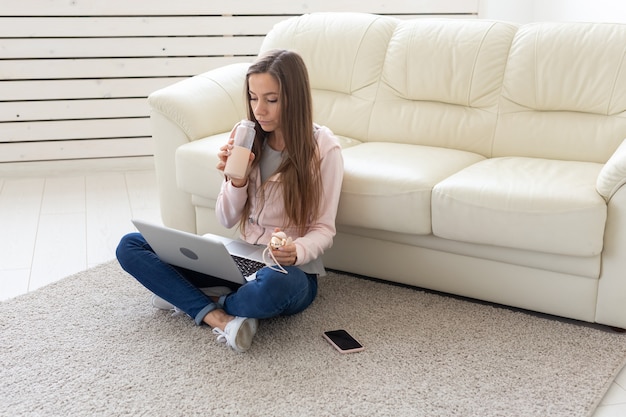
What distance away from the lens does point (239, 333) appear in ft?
7.26

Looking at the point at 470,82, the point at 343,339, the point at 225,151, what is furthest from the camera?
the point at 470,82

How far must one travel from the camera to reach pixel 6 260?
2984 millimetres

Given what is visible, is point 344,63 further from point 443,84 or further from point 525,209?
point 525,209

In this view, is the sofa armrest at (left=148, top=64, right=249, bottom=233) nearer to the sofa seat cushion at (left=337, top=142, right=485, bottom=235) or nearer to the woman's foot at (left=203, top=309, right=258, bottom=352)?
the sofa seat cushion at (left=337, top=142, right=485, bottom=235)

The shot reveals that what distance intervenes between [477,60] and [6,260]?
6.40ft

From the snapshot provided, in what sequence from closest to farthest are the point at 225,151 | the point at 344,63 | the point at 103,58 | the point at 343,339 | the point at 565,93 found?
1. the point at 343,339
2. the point at 225,151
3. the point at 565,93
4. the point at 344,63
5. the point at 103,58

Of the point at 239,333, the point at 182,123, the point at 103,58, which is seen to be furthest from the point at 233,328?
the point at 103,58

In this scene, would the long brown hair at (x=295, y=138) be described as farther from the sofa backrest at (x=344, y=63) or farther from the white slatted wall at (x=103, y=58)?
the white slatted wall at (x=103, y=58)

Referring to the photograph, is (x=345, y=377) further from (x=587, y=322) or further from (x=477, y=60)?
(x=477, y=60)

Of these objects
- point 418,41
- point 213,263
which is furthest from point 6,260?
point 418,41

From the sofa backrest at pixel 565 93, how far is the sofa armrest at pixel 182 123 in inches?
42.9

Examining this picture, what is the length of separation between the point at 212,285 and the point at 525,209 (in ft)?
3.18

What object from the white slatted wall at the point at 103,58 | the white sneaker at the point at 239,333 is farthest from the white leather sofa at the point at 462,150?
the white slatted wall at the point at 103,58

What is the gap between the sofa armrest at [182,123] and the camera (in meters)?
2.98
